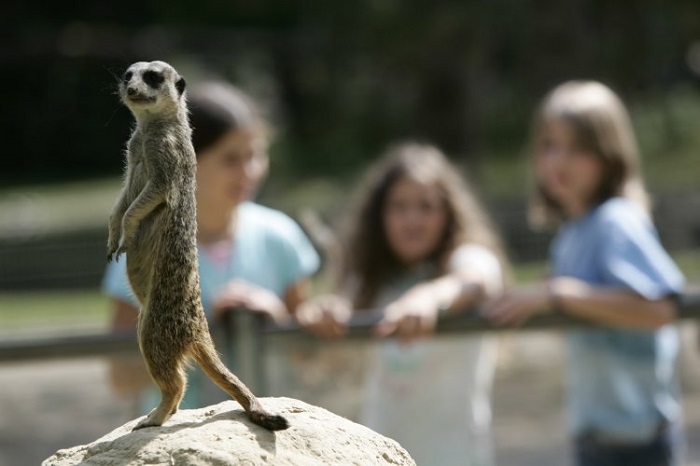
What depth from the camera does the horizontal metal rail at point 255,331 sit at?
151 inches

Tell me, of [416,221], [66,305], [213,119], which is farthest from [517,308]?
[66,305]

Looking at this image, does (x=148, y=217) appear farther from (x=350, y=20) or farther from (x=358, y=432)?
(x=350, y=20)

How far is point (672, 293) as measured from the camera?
12.9 ft

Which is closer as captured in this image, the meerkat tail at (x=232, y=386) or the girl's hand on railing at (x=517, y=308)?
the meerkat tail at (x=232, y=386)

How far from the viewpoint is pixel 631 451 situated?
3.76 meters

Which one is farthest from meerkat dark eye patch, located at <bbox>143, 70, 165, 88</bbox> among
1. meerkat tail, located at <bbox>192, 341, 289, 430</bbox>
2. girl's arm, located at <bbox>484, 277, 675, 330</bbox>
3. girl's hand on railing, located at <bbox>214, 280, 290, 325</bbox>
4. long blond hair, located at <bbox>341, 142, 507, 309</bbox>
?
long blond hair, located at <bbox>341, 142, 507, 309</bbox>

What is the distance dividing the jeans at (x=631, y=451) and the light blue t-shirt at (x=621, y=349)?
3 cm

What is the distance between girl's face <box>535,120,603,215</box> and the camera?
406cm

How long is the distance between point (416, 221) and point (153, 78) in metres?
2.29

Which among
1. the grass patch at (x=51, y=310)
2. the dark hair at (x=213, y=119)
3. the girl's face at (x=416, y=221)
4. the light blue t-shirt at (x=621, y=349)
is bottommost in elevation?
the grass patch at (x=51, y=310)

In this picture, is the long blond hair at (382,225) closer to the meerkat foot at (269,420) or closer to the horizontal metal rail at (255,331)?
the horizontal metal rail at (255,331)

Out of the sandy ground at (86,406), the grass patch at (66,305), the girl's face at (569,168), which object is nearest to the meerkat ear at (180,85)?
the sandy ground at (86,406)

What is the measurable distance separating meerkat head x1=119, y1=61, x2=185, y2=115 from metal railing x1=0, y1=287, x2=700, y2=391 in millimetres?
1887

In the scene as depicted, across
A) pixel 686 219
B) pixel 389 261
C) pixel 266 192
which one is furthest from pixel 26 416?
pixel 266 192
